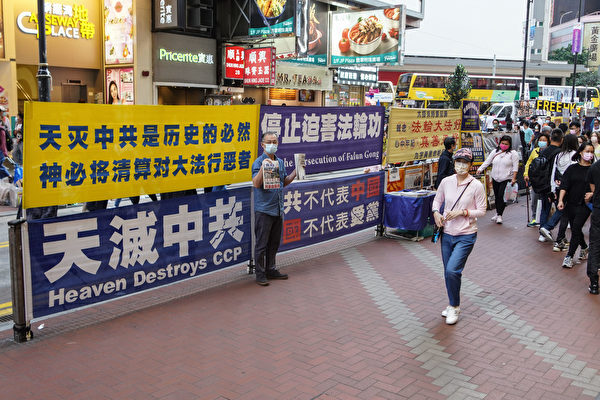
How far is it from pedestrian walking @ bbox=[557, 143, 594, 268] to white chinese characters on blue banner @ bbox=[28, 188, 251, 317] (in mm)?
4859

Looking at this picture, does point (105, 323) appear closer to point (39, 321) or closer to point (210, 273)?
point (39, 321)

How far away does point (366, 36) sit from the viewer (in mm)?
24969

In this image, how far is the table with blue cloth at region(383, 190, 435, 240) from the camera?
10078mm

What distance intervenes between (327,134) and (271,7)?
12382 mm

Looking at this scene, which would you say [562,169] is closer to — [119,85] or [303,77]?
[119,85]

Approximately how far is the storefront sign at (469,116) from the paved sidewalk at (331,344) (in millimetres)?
6564

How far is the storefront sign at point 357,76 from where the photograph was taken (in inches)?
1141

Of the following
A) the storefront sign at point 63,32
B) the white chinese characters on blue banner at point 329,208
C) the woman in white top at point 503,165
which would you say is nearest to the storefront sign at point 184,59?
the storefront sign at point 63,32

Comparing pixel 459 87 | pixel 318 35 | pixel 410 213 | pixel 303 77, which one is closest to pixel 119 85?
pixel 303 77

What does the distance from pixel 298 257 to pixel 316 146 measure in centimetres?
176

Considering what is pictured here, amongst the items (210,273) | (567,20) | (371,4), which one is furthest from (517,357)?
(567,20)

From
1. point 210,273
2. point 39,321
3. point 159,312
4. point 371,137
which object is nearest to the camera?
point 39,321

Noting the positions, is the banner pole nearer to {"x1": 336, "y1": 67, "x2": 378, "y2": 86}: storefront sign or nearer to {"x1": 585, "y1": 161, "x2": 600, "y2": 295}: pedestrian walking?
{"x1": 585, "y1": 161, "x2": 600, "y2": 295}: pedestrian walking

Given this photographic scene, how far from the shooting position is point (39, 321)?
232 inches
